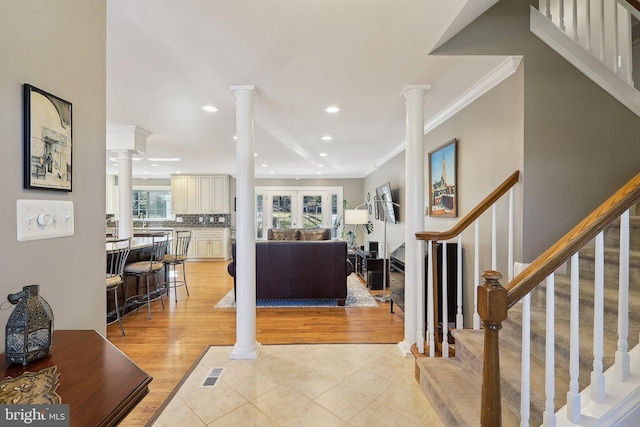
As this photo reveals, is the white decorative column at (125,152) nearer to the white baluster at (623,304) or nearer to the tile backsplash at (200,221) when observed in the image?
the tile backsplash at (200,221)

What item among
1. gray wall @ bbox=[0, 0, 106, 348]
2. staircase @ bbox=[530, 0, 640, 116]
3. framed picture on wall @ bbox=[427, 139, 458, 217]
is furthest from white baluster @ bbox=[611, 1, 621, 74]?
gray wall @ bbox=[0, 0, 106, 348]

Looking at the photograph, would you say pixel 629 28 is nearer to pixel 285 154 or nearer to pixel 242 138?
pixel 242 138

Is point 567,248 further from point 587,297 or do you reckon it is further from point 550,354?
point 587,297

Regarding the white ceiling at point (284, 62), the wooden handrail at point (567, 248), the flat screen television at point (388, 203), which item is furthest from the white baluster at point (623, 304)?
the flat screen television at point (388, 203)

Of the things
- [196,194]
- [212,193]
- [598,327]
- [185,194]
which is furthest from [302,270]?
[185,194]

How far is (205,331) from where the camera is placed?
318 centimetres

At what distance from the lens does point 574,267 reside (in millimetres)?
1167

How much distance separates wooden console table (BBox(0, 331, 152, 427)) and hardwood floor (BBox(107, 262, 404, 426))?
1.50 meters

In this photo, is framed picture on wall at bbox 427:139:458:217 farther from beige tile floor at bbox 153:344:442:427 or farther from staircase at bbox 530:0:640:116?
beige tile floor at bbox 153:344:442:427

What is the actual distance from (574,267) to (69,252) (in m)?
1.87

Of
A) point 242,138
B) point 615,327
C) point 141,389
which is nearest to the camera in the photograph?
point 141,389

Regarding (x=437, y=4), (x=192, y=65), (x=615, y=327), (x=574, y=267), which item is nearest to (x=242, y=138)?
(x=192, y=65)

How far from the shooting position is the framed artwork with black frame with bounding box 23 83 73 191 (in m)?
0.85

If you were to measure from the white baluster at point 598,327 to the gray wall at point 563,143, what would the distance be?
1.08 metres
